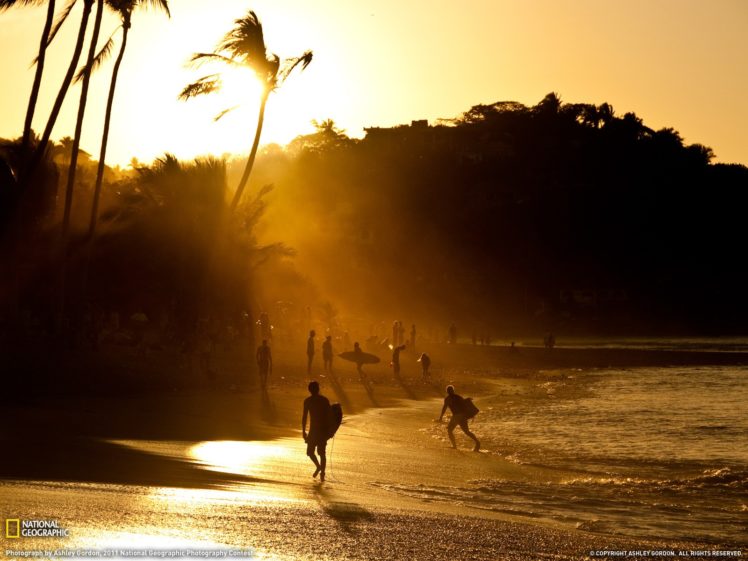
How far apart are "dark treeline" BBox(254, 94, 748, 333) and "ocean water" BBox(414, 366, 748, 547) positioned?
2188 inches

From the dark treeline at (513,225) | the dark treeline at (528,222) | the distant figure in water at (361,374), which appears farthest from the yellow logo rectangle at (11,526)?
the dark treeline at (528,222)

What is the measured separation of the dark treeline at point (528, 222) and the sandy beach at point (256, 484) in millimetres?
65924

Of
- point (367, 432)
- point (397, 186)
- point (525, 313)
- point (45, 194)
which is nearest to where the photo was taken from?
point (367, 432)

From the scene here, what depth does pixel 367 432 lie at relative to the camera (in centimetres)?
2123

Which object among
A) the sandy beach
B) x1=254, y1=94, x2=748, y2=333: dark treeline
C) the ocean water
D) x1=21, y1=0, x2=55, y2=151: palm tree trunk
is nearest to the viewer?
the sandy beach

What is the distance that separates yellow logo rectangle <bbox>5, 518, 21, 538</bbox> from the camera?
8750 millimetres

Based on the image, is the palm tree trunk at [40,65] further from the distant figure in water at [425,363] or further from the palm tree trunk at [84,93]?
the distant figure in water at [425,363]

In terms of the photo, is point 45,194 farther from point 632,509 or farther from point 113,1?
point 632,509

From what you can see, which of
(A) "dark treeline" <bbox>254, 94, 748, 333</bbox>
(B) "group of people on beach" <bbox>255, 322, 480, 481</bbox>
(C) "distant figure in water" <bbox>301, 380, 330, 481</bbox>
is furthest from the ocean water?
(A) "dark treeline" <bbox>254, 94, 748, 333</bbox>

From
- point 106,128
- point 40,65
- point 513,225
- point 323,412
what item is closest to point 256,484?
point 323,412

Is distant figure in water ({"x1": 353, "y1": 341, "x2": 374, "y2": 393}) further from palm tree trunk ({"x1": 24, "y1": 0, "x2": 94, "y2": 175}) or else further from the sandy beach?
palm tree trunk ({"x1": 24, "y1": 0, "x2": 94, "y2": 175})

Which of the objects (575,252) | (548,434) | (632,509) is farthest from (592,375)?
(575,252)

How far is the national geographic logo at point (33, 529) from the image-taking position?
8.80 meters

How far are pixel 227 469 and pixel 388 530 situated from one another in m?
4.09
